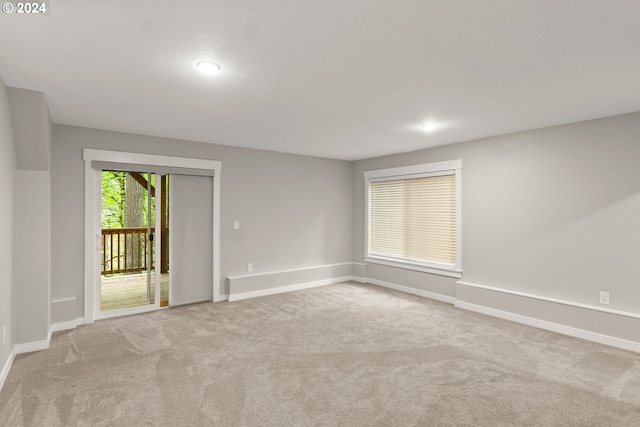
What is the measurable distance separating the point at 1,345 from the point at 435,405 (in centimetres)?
327

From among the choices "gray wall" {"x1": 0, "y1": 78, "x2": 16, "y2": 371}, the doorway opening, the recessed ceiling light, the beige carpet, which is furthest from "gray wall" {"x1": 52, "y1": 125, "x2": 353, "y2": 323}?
the recessed ceiling light

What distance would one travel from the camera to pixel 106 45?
6.77 ft

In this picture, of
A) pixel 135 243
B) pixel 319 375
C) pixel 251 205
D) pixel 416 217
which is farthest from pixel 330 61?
pixel 135 243

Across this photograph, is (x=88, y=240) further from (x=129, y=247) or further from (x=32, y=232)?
(x=129, y=247)

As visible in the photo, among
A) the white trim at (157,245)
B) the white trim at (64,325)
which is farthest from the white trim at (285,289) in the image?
the white trim at (64,325)

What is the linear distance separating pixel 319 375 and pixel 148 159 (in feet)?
11.4

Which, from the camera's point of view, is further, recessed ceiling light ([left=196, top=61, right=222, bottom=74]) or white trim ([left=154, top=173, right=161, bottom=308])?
white trim ([left=154, top=173, right=161, bottom=308])

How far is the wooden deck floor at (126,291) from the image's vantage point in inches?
184

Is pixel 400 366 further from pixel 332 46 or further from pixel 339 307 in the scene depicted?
pixel 332 46

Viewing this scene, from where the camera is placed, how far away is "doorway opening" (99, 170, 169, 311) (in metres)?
4.61

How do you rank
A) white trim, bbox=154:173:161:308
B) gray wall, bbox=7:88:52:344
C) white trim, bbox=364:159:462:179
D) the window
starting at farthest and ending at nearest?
1. the window
2. white trim, bbox=364:159:462:179
3. white trim, bbox=154:173:161:308
4. gray wall, bbox=7:88:52:344

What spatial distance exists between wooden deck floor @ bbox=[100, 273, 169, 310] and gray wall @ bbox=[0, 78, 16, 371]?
160 cm

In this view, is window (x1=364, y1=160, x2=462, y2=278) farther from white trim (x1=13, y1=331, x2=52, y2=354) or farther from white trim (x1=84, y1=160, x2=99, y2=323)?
white trim (x1=13, y1=331, x2=52, y2=354)

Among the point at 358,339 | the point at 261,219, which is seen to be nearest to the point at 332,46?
the point at 358,339
